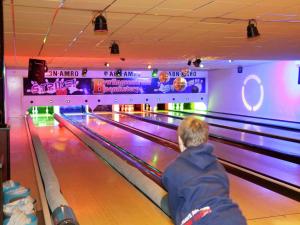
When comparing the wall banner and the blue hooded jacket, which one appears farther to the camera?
the wall banner

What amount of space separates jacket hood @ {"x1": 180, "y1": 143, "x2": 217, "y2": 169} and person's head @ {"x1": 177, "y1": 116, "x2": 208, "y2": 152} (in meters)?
0.05

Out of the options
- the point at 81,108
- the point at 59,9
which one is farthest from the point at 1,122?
the point at 81,108

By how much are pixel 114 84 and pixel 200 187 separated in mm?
14611

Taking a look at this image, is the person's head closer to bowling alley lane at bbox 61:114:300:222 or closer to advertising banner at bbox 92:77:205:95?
bowling alley lane at bbox 61:114:300:222

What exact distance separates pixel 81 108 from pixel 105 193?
41.1ft

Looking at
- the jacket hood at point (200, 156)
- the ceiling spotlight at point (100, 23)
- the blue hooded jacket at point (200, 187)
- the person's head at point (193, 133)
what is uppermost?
the ceiling spotlight at point (100, 23)

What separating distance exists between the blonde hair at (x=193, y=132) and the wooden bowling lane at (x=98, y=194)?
154cm

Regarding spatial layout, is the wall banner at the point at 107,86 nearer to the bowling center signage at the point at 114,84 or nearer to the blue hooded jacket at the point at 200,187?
the bowling center signage at the point at 114,84

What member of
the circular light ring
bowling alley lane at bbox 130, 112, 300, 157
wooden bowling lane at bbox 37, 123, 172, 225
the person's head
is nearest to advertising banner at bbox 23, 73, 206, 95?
the circular light ring

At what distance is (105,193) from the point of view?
4.17m

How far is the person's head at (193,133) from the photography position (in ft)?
6.49

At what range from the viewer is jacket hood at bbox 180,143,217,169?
1873mm

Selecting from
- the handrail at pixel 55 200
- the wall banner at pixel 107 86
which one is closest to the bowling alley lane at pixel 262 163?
the handrail at pixel 55 200

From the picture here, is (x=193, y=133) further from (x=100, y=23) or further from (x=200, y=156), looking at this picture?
(x=100, y=23)
